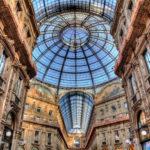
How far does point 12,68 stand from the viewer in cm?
2427

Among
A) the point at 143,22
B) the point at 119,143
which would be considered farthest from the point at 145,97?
the point at 119,143

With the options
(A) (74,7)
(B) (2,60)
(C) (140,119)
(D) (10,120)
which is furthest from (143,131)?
(A) (74,7)

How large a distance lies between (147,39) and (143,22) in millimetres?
1905

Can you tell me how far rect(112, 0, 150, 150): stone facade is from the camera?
2061cm

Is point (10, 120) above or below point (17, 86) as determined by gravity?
below

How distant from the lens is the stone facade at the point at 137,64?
67.6 feet

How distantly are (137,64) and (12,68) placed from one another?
47.5ft

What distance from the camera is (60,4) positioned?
4831 cm

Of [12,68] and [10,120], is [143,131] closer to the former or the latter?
[10,120]

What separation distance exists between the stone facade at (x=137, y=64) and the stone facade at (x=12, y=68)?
41.0 feet

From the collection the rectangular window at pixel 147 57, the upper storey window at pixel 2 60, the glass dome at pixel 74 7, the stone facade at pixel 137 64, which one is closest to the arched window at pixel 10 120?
the upper storey window at pixel 2 60

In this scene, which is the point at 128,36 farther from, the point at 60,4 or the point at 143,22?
the point at 60,4

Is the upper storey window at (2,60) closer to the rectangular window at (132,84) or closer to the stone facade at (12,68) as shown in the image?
the stone facade at (12,68)

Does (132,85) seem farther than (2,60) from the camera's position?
Yes
